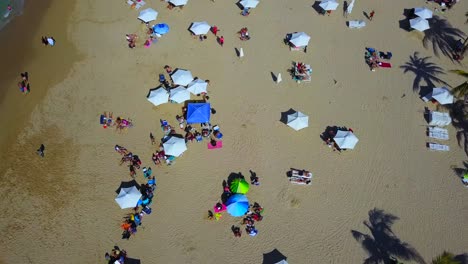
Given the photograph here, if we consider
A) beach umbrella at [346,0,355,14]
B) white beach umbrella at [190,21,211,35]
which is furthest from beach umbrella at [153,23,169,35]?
beach umbrella at [346,0,355,14]

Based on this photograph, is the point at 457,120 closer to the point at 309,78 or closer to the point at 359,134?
the point at 359,134

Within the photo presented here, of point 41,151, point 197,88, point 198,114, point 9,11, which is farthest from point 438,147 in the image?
point 9,11

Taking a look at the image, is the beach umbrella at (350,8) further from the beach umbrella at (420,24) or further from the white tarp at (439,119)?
the white tarp at (439,119)

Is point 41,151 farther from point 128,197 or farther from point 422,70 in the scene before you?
point 422,70

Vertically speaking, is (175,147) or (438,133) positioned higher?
(438,133)

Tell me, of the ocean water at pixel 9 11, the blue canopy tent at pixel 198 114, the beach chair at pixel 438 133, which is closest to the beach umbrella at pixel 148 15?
the blue canopy tent at pixel 198 114
